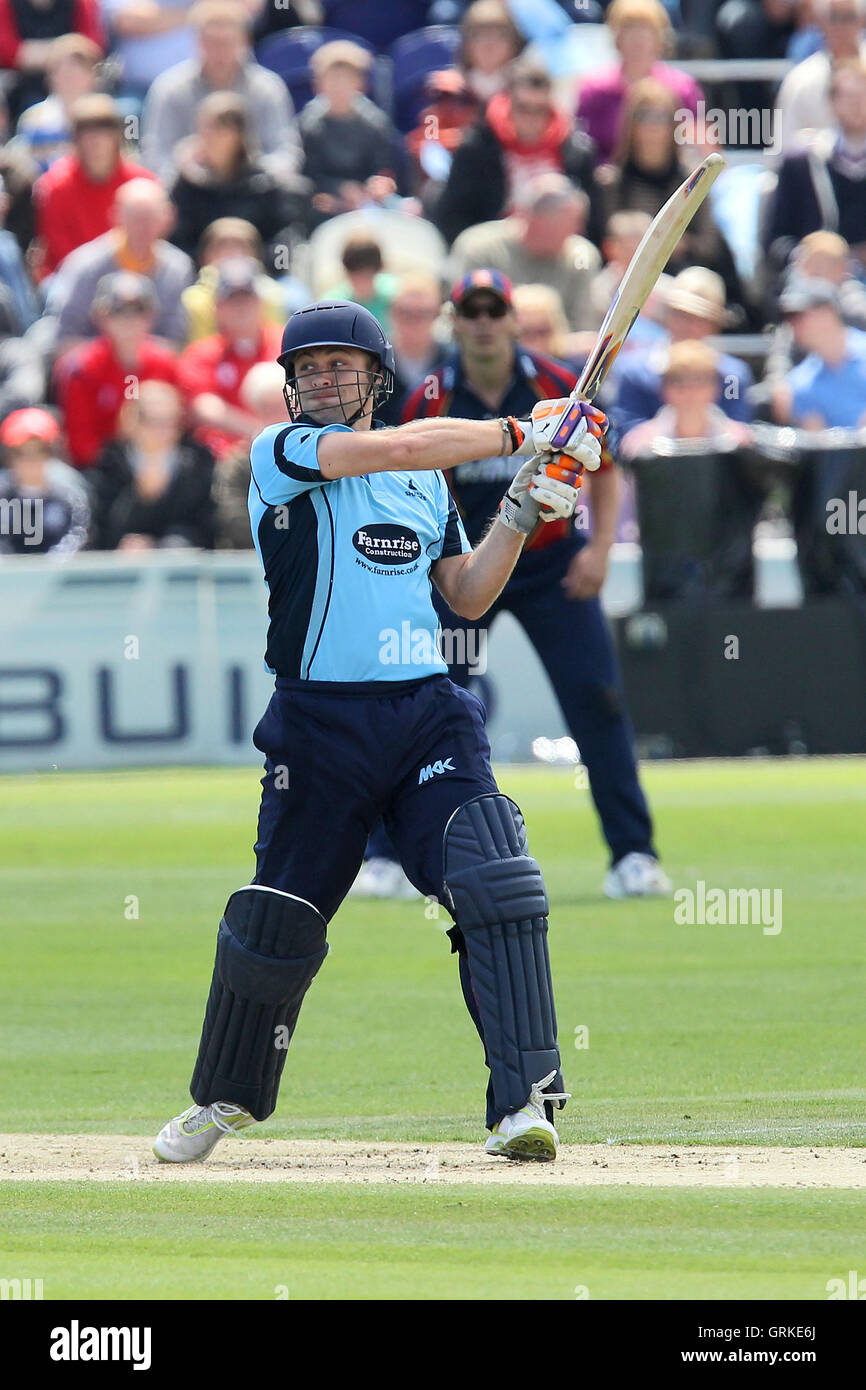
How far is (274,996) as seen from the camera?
684 cm

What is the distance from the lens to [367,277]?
60.6ft

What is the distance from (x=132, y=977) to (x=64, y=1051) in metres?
1.47

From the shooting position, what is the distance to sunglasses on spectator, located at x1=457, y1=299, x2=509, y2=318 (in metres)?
11.4

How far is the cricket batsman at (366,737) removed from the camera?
6.63m

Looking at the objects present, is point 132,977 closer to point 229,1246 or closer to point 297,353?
point 297,353

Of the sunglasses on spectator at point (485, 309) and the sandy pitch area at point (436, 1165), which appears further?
the sunglasses on spectator at point (485, 309)

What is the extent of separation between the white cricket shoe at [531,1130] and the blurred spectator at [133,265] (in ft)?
45.1

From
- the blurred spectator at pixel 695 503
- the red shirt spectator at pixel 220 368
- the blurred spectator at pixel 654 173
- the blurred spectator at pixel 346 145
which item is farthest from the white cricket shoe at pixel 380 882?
the blurred spectator at pixel 346 145

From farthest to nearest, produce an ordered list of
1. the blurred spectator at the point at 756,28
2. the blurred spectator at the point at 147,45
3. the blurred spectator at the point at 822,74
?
the blurred spectator at the point at 756,28 → the blurred spectator at the point at 147,45 → the blurred spectator at the point at 822,74

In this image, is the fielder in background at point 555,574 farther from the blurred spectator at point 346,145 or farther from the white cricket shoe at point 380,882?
the blurred spectator at point 346,145

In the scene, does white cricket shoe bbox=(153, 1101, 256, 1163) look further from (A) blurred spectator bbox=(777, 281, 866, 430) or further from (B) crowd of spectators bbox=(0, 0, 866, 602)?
A: (A) blurred spectator bbox=(777, 281, 866, 430)

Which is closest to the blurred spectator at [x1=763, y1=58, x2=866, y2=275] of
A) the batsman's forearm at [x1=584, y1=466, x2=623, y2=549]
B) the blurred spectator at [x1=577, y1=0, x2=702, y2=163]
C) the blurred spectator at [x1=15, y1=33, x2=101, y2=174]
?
the blurred spectator at [x1=577, y1=0, x2=702, y2=163]

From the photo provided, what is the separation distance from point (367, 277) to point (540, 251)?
1380 millimetres

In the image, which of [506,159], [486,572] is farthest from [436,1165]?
[506,159]
